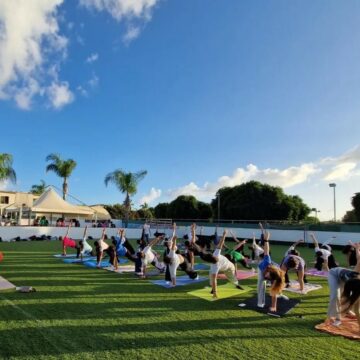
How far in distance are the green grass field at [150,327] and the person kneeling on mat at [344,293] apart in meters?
0.45

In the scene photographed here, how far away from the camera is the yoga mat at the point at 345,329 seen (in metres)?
5.46

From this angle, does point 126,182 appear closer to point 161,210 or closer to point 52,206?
point 52,206

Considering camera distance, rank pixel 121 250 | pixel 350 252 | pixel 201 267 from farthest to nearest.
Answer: pixel 201 267 → pixel 121 250 → pixel 350 252

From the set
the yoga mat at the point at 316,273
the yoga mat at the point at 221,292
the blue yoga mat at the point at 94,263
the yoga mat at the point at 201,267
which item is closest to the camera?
the yoga mat at the point at 221,292

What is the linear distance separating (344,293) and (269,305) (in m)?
2.10

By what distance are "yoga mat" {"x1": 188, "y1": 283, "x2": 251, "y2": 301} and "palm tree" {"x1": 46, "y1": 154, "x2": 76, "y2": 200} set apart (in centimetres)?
3008

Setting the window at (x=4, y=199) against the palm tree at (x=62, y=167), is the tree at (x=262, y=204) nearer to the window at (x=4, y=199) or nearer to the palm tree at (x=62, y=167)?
the palm tree at (x=62, y=167)

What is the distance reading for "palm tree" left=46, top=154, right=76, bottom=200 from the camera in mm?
36250

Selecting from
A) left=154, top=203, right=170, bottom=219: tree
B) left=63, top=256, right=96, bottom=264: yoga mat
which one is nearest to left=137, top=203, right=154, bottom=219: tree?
left=154, top=203, right=170, bottom=219: tree

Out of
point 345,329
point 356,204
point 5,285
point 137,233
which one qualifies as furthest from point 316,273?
point 356,204

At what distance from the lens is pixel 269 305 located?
23.9 feet

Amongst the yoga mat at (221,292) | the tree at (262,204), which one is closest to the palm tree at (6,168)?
the yoga mat at (221,292)

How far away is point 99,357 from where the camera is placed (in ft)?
14.8

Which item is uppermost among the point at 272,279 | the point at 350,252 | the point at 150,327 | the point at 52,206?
the point at 52,206
